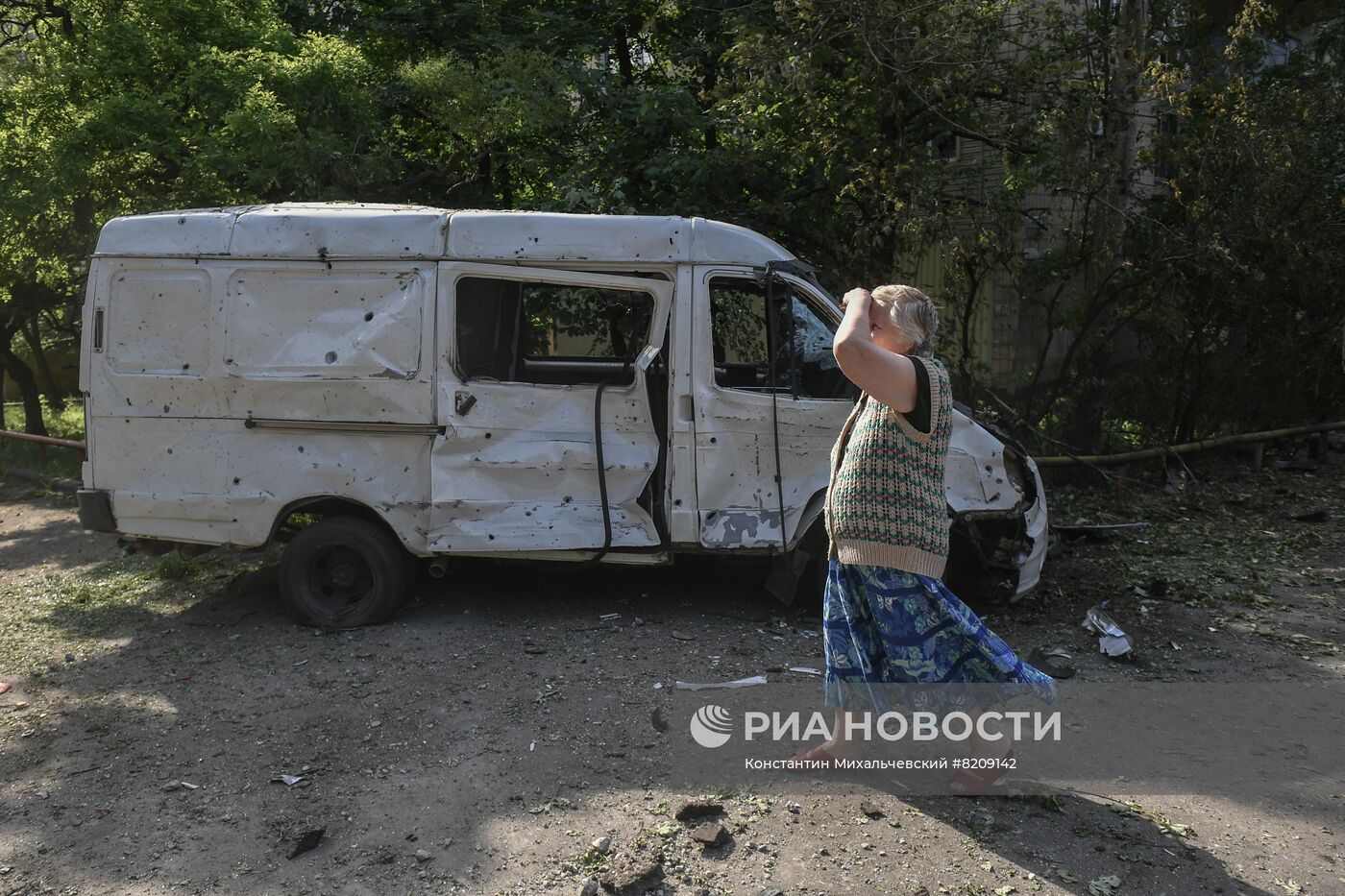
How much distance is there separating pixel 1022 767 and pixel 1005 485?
2.15m

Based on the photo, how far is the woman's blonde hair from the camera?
3.78 m

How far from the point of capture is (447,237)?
6211 mm

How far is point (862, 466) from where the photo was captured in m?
3.82

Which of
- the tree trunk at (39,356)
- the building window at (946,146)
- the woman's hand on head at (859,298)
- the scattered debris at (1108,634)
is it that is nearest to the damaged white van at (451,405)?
the scattered debris at (1108,634)

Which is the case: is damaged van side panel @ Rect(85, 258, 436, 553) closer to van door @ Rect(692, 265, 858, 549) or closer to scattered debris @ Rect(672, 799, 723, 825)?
van door @ Rect(692, 265, 858, 549)

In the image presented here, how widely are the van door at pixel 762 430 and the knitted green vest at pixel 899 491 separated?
2290 mm

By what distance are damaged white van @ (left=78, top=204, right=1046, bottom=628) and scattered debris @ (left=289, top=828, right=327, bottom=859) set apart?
245 cm

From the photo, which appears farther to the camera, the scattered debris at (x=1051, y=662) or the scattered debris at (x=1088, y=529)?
the scattered debris at (x=1088, y=529)

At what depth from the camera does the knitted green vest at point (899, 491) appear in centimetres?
376

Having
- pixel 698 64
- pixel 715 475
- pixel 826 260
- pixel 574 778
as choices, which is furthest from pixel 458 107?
pixel 574 778

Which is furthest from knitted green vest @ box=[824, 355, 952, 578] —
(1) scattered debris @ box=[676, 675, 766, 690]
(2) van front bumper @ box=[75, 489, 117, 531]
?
(2) van front bumper @ box=[75, 489, 117, 531]

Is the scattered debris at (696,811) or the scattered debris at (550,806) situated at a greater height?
the scattered debris at (696,811)

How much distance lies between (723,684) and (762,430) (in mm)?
1514

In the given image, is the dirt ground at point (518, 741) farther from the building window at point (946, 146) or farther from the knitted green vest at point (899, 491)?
the building window at point (946, 146)
